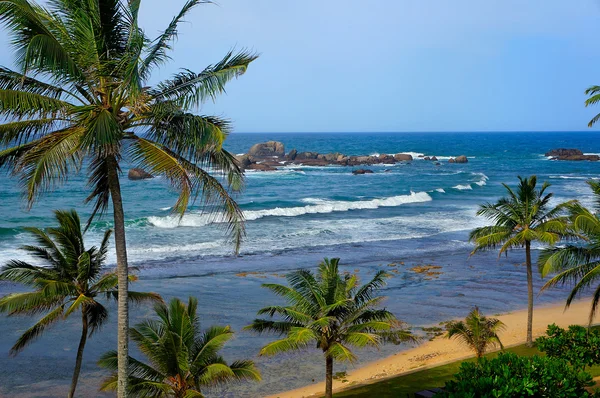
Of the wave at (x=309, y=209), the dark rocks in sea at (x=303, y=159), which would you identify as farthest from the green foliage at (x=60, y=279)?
the dark rocks in sea at (x=303, y=159)

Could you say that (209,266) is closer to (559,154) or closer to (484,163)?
(484,163)

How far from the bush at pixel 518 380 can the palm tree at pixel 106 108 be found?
5247 mm

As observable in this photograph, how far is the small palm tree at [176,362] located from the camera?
39.4 ft

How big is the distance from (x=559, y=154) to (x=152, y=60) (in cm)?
11296

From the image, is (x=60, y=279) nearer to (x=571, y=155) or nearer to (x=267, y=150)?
(x=267, y=150)

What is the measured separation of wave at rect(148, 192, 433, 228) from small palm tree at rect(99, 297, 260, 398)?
29.7 meters

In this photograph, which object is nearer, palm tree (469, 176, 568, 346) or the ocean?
palm tree (469, 176, 568, 346)

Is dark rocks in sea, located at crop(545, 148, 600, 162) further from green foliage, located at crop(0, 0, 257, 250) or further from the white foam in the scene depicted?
green foliage, located at crop(0, 0, 257, 250)

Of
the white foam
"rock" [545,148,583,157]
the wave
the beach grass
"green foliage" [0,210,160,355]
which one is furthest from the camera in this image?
"rock" [545,148,583,157]

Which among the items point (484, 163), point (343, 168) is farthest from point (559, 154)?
point (343, 168)

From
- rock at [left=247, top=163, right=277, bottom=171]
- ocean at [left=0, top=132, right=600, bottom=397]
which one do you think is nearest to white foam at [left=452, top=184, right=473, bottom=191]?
ocean at [left=0, top=132, right=600, bottom=397]

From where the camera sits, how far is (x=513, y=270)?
3200cm

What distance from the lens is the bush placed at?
11062 millimetres

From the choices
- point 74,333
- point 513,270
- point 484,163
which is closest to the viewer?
point 74,333
